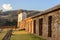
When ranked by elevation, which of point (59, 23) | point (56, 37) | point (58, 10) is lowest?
point (56, 37)

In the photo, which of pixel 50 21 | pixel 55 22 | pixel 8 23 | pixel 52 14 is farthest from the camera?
pixel 8 23

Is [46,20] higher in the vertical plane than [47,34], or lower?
higher

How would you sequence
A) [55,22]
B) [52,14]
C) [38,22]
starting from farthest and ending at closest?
[38,22] < [52,14] < [55,22]

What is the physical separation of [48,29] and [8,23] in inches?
1234

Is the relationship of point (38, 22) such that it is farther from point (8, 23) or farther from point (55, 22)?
point (8, 23)

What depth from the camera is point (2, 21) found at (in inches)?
1738

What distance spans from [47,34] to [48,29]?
0.39m

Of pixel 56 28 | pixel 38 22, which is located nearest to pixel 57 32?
pixel 56 28

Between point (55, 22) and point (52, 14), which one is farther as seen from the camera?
point (52, 14)

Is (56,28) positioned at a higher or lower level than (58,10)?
lower

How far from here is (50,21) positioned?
11.9 meters

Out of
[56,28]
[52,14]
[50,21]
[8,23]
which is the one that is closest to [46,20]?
[50,21]

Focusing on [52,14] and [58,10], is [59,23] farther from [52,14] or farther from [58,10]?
[52,14]

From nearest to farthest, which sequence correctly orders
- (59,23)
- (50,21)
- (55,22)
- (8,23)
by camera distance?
(59,23)
(55,22)
(50,21)
(8,23)
